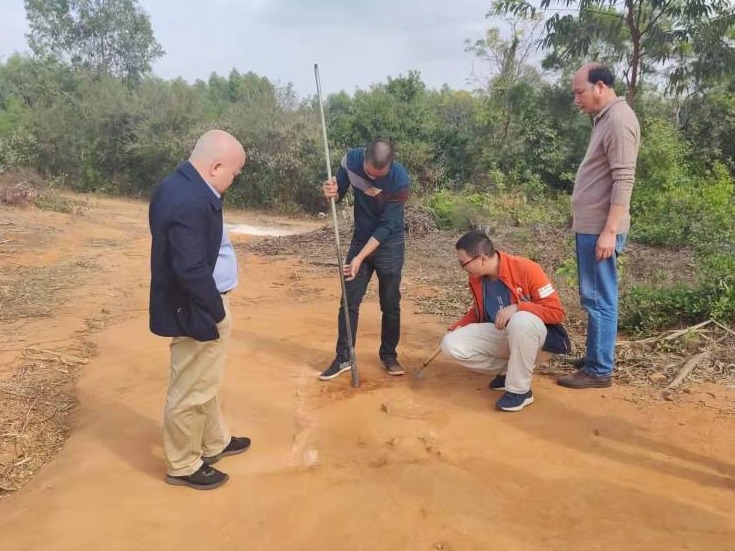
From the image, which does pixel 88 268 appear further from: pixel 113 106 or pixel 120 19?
pixel 120 19

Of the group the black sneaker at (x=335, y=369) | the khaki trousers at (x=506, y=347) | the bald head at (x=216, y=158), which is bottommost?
the black sneaker at (x=335, y=369)

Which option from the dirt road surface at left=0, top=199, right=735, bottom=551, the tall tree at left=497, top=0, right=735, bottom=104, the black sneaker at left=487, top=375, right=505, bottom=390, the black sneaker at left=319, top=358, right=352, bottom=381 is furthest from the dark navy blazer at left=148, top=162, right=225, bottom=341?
the tall tree at left=497, top=0, right=735, bottom=104

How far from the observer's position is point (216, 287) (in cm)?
267

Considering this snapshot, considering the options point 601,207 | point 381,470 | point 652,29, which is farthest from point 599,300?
point 652,29

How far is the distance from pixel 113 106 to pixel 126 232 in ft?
41.7

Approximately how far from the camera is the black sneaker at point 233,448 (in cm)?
307

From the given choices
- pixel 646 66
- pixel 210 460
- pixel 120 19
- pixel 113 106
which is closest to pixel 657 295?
pixel 210 460

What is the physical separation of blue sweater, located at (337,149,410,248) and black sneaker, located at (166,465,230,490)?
5.74ft

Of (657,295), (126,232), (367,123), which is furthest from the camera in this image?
(367,123)

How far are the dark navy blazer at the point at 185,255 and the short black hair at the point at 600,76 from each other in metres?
2.30

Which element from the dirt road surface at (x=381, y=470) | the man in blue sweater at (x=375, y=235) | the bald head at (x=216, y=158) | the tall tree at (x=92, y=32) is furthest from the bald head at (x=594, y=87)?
the tall tree at (x=92, y=32)

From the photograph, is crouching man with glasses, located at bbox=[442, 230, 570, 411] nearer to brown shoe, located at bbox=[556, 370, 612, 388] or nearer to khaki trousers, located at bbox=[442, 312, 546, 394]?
khaki trousers, located at bbox=[442, 312, 546, 394]

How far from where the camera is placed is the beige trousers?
8.96 feet

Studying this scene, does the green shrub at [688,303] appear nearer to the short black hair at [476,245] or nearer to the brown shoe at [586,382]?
the brown shoe at [586,382]
